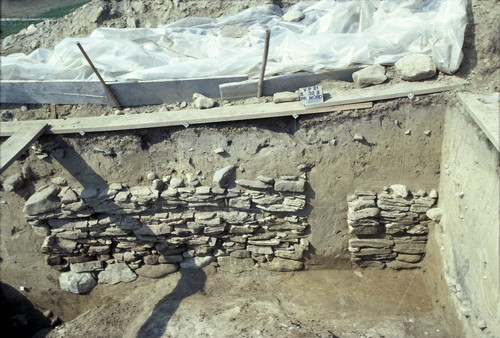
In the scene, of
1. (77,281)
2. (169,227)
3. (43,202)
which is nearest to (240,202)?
(169,227)

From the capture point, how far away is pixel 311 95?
4.38m

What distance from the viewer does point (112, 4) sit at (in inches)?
258

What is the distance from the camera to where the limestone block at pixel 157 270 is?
5.32 meters

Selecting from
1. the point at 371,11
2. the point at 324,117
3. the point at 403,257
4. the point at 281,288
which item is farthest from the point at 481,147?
the point at 281,288

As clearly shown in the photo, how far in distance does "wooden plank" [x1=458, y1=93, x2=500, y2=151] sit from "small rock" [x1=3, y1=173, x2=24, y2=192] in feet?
15.8

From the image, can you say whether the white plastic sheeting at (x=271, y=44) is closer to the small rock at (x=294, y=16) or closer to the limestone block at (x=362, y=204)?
the small rock at (x=294, y=16)

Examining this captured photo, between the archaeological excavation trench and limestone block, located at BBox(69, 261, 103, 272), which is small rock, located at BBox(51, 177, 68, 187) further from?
limestone block, located at BBox(69, 261, 103, 272)

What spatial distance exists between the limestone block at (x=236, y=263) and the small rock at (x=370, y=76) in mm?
2514

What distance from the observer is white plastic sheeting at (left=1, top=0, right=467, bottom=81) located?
4.54 m

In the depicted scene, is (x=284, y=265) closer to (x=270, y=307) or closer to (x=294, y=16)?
(x=270, y=307)

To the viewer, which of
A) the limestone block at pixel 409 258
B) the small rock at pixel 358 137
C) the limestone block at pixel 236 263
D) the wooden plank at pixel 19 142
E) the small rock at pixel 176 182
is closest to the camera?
the wooden plank at pixel 19 142

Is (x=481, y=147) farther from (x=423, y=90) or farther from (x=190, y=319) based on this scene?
(x=190, y=319)

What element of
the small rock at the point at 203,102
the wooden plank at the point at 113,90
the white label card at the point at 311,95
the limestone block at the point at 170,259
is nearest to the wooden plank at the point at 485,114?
the white label card at the point at 311,95

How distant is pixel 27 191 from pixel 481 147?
4870 mm
